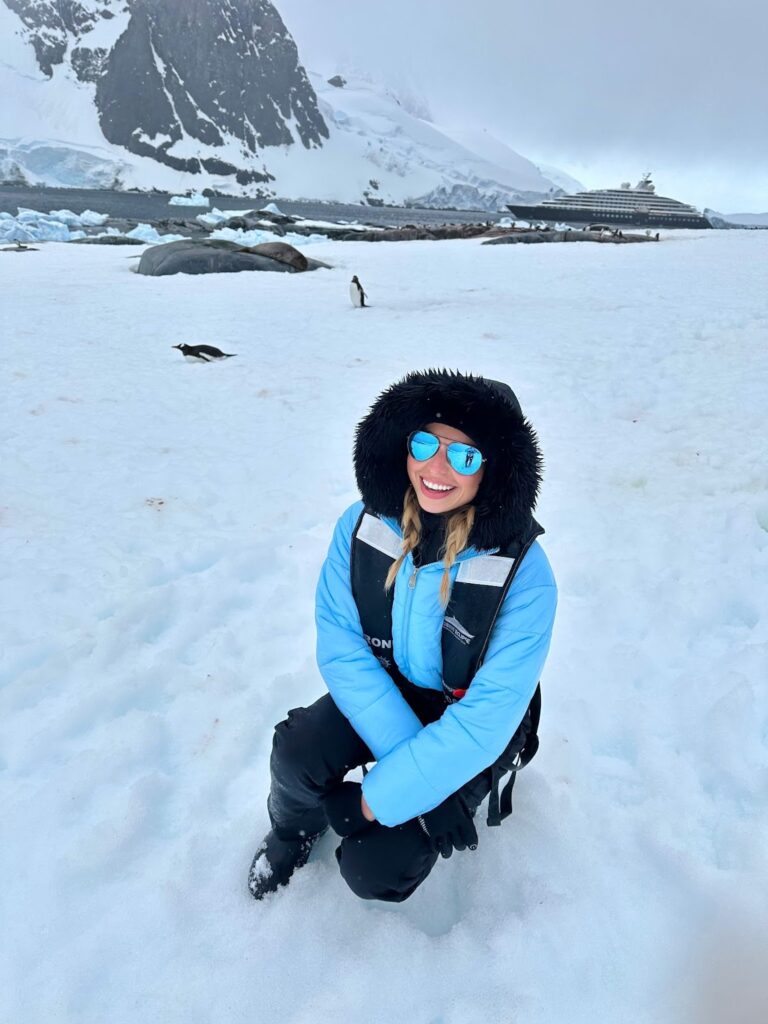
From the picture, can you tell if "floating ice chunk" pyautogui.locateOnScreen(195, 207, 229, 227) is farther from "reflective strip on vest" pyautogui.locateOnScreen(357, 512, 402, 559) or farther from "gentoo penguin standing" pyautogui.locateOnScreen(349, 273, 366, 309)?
"reflective strip on vest" pyautogui.locateOnScreen(357, 512, 402, 559)

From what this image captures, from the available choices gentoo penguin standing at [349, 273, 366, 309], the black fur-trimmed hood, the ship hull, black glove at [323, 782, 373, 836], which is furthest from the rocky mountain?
black glove at [323, 782, 373, 836]

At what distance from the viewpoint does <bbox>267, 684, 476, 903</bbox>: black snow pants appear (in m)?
1.42

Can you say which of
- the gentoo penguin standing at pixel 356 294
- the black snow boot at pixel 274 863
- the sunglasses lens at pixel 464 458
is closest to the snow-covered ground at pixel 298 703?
the black snow boot at pixel 274 863

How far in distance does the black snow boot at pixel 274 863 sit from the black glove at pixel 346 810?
8.9 inches

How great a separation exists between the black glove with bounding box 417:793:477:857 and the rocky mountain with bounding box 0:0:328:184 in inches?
6904

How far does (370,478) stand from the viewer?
1567mm

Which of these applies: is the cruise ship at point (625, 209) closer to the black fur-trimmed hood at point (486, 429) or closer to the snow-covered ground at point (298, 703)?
the snow-covered ground at point (298, 703)

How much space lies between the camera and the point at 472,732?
4.57 feet

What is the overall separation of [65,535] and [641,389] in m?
4.79

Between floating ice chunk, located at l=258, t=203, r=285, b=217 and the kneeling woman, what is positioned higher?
floating ice chunk, located at l=258, t=203, r=285, b=217

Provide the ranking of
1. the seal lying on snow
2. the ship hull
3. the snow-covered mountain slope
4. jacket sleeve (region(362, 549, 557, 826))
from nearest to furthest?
jacket sleeve (region(362, 549, 557, 826))
the seal lying on snow
the ship hull
the snow-covered mountain slope

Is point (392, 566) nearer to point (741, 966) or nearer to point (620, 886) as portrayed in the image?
point (620, 886)

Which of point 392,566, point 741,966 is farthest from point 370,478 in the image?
point 741,966

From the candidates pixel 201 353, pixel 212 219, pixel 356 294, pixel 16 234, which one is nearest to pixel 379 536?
pixel 201 353
